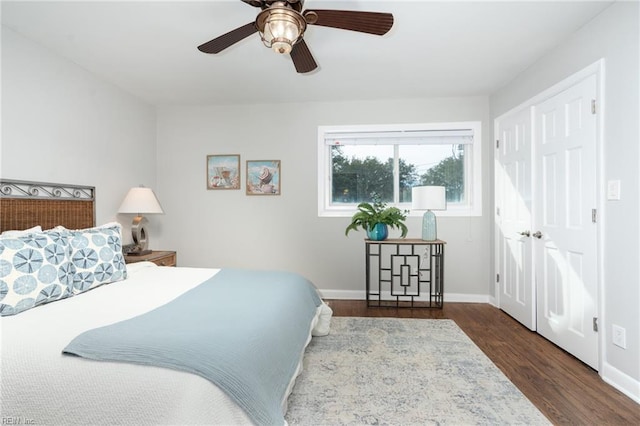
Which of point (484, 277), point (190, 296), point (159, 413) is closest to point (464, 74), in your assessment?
point (484, 277)

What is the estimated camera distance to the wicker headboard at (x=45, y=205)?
2293 millimetres

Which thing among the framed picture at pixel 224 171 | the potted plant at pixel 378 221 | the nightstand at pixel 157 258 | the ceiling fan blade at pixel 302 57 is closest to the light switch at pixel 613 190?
the potted plant at pixel 378 221

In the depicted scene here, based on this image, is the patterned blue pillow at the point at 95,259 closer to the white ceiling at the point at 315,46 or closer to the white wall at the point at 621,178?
the white ceiling at the point at 315,46

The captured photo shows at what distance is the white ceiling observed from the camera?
6.88 feet

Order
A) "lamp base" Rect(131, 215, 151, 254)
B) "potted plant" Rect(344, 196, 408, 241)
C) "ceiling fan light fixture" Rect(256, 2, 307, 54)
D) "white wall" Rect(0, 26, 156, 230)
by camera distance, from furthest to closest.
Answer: "potted plant" Rect(344, 196, 408, 241) → "lamp base" Rect(131, 215, 151, 254) → "white wall" Rect(0, 26, 156, 230) → "ceiling fan light fixture" Rect(256, 2, 307, 54)

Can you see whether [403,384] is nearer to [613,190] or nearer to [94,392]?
[94,392]

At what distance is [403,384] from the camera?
1968 mm

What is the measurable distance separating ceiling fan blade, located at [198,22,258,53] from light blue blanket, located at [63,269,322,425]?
150cm

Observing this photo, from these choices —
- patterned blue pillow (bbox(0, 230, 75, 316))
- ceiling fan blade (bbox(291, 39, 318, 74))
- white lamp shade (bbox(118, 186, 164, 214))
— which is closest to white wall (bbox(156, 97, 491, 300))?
white lamp shade (bbox(118, 186, 164, 214))

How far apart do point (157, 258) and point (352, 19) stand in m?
2.88

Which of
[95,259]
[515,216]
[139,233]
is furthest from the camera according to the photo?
[139,233]

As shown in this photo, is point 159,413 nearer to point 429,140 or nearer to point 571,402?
point 571,402

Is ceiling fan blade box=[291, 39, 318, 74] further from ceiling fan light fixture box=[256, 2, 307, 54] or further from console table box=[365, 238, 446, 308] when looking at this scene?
console table box=[365, 238, 446, 308]

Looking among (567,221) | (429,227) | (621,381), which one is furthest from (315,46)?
(621,381)
